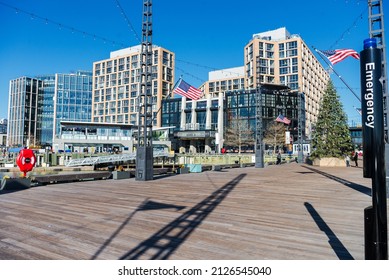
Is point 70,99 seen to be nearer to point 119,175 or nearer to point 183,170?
point 183,170

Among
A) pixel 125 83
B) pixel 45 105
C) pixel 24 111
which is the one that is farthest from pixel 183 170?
pixel 24 111

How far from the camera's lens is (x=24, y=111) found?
125688mm

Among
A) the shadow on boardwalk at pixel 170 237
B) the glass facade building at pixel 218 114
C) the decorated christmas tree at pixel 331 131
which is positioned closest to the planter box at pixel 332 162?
the decorated christmas tree at pixel 331 131

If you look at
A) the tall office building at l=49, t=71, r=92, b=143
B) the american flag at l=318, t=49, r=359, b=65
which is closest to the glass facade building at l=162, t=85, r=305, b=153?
the american flag at l=318, t=49, r=359, b=65

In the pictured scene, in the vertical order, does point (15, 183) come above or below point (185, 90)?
below

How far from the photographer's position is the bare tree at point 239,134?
218 feet

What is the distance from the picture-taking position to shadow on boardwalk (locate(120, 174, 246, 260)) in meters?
3.51

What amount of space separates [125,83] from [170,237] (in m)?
96.7

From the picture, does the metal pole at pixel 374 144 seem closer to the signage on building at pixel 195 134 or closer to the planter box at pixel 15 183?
the planter box at pixel 15 183

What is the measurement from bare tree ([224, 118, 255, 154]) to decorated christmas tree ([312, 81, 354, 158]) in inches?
1316

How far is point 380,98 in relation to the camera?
2.70 metres

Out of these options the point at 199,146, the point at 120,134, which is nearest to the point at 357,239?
the point at 120,134

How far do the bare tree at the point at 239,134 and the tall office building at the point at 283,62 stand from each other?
16905 mm

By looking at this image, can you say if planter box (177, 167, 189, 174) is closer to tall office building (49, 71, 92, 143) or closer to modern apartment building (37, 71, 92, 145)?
modern apartment building (37, 71, 92, 145)
